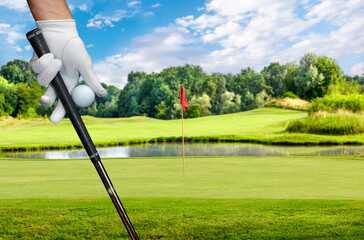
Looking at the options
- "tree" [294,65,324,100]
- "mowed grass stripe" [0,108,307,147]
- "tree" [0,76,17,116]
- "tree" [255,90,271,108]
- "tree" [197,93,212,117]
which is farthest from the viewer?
"tree" [255,90,271,108]

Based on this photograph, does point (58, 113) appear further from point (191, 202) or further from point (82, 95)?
point (191, 202)

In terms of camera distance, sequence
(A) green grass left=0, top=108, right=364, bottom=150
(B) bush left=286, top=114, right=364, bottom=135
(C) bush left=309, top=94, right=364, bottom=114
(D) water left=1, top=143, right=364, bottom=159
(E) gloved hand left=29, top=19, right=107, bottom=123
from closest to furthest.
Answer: (E) gloved hand left=29, top=19, right=107, bottom=123 → (D) water left=1, top=143, right=364, bottom=159 → (A) green grass left=0, top=108, right=364, bottom=150 → (B) bush left=286, top=114, right=364, bottom=135 → (C) bush left=309, top=94, right=364, bottom=114

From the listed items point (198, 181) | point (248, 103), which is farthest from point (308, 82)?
point (198, 181)

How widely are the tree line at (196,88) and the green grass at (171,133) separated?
7.58 meters

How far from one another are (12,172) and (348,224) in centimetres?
699

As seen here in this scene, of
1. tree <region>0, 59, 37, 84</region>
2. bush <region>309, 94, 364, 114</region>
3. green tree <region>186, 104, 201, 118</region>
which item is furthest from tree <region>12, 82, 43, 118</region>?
bush <region>309, 94, 364, 114</region>

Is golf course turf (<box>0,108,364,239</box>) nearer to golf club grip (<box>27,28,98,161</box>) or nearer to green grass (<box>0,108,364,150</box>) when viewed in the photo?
golf club grip (<box>27,28,98,161</box>)

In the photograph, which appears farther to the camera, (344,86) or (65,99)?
(344,86)

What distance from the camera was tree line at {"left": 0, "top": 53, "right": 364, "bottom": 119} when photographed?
44.7 metres

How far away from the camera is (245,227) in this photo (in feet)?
12.5

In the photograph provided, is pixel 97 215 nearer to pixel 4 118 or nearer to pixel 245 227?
pixel 245 227

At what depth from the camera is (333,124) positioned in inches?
892

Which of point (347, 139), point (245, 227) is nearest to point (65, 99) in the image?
point (245, 227)

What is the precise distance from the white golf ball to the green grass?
63.4 feet
